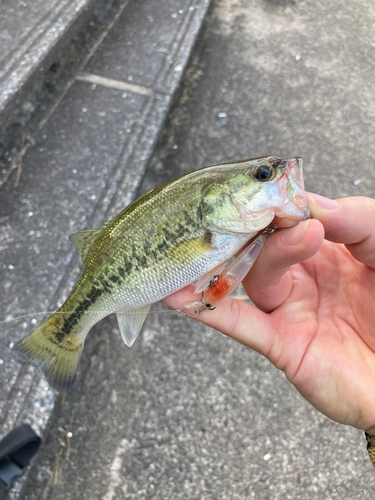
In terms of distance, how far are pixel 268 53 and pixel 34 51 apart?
112 inches

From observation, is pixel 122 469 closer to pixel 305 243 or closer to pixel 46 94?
pixel 305 243

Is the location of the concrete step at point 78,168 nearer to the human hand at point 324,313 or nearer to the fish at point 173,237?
the fish at point 173,237

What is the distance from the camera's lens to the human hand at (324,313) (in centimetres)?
154

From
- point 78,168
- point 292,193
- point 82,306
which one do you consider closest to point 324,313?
point 292,193

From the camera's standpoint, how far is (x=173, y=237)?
1.65 m

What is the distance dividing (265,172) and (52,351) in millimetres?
1330

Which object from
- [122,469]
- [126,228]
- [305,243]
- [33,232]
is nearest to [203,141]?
[33,232]

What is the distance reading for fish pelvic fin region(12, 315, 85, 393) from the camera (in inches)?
72.2

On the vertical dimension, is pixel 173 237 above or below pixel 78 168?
above

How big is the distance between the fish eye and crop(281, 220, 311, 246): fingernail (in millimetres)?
249

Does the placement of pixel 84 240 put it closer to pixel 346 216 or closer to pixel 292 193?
pixel 292 193

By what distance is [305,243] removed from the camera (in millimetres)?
1438

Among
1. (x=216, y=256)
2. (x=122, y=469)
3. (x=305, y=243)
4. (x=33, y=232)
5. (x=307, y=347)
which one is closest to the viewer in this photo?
(x=305, y=243)

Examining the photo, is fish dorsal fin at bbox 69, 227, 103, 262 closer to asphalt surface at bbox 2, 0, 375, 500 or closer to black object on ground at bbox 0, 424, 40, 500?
asphalt surface at bbox 2, 0, 375, 500
